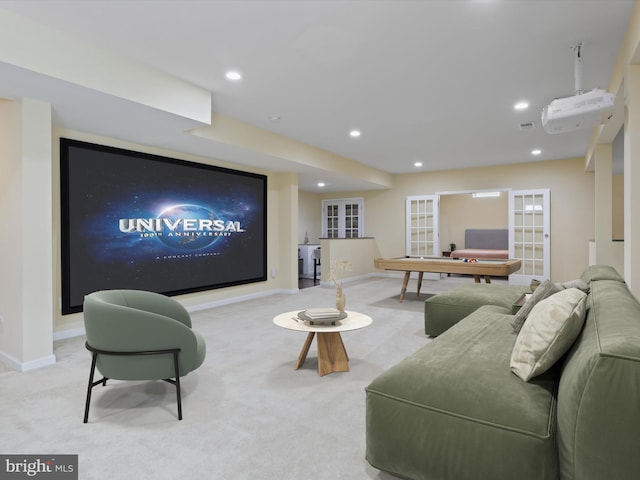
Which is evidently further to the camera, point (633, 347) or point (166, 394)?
point (166, 394)

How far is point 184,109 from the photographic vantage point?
3664mm

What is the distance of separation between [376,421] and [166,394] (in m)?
1.67

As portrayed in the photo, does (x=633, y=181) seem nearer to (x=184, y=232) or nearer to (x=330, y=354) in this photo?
(x=330, y=354)

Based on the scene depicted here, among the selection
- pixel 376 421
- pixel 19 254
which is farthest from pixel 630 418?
pixel 19 254

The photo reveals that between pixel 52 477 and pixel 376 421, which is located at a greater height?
pixel 376 421

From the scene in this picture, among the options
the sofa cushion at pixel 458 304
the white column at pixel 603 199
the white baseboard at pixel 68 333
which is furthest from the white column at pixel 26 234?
the white column at pixel 603 199

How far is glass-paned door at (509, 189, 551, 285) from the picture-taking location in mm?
7633

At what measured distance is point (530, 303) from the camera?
2506 millimetres

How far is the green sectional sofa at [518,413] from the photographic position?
3.63 feet

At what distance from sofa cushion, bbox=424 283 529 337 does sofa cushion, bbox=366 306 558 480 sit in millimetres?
1904

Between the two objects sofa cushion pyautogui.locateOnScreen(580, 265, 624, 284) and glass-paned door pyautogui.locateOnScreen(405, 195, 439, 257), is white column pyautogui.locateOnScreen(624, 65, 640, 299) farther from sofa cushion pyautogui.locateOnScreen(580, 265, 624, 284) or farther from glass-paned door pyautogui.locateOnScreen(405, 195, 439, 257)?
glass-paned door pyautogui.locateOnScreen(405, 195, 439, 257)

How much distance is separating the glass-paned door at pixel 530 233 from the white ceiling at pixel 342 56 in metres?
3.09

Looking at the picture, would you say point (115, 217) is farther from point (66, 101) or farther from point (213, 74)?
point (213, 74)

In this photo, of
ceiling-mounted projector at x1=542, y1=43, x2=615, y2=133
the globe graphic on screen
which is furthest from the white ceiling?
the globe graphic on screen
